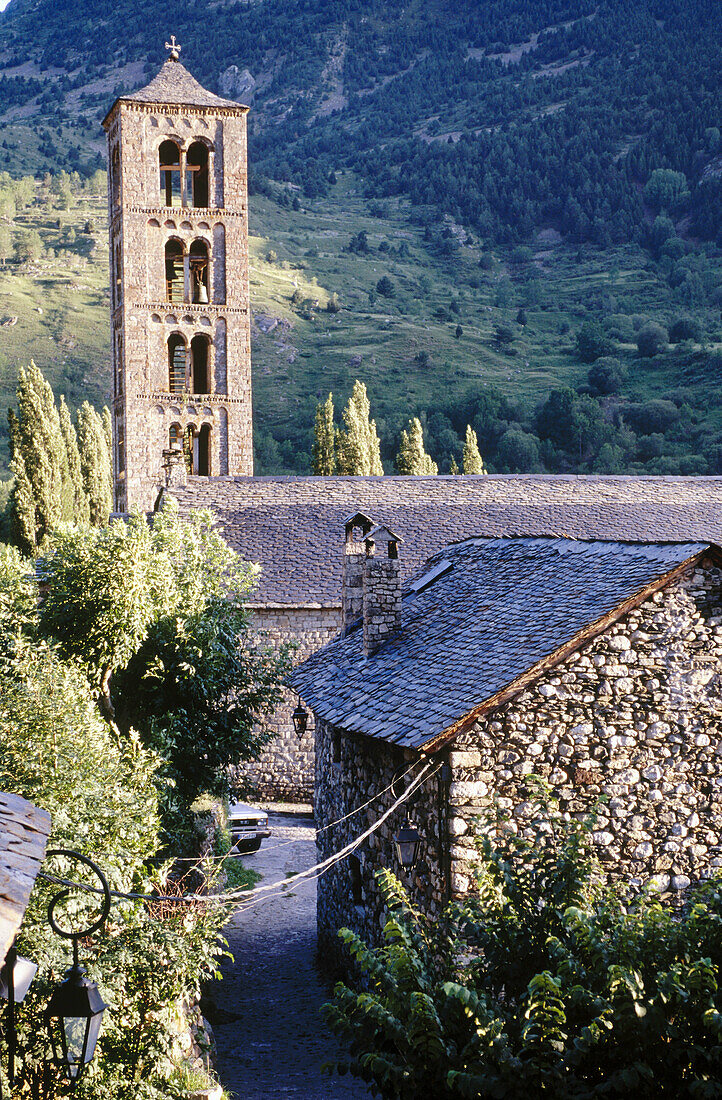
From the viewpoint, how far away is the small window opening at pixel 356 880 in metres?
13.5

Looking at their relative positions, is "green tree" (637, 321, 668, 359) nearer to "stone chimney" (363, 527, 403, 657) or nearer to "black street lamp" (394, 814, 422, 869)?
"stone chimney" (363, 527, 403, 657)

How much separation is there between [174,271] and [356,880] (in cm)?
2963

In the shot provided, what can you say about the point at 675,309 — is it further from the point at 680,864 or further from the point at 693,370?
the point at 680,864

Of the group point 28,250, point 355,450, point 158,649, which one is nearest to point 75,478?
point 355,450

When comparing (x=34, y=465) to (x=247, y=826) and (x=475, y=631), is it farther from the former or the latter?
(x=475, y=631)

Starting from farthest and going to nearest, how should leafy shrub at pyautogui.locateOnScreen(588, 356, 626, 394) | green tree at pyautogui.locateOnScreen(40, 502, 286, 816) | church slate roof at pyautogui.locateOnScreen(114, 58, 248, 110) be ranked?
leafy shrub at pyautogui.locateOnScreen(588, 356, 626, 394) → church slate roof at pyautogui.locateOnScreen(114, 58, 248, 110) → green tree at pyautogui.locateOnScreen(40, 502, 286, 816)

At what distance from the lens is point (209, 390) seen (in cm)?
3912

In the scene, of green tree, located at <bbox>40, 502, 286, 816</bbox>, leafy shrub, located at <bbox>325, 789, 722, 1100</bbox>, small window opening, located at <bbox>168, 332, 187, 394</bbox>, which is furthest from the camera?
small window opening, located at <bbox>168, 332, 187, 394</bbox>

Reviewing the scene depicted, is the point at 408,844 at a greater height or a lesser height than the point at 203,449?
lesser

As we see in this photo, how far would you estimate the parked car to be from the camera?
22.6 metres

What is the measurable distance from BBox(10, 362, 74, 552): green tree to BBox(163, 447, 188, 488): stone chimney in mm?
8189

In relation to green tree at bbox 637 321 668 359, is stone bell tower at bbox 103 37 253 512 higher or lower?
lower

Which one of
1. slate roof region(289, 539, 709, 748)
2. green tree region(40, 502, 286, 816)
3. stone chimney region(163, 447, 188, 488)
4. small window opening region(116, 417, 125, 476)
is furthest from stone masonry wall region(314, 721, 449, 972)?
small window opening region(116, 417, 125, 476)

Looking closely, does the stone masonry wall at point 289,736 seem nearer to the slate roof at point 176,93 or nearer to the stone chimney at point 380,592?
the stone chimney at point 380,592
